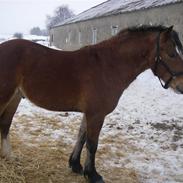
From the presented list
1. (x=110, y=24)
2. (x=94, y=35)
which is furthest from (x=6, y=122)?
(x=94, y=35)

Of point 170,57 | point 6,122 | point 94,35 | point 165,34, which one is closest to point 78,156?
point 6,122

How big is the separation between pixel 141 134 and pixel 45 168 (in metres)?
2.11

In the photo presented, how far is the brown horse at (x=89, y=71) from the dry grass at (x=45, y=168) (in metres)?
0.58

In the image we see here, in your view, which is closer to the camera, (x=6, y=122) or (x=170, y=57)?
(x=170, y=57)

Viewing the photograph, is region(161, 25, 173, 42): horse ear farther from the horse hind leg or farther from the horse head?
the horse hind leg

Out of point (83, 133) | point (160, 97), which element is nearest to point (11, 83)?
point (83, 133)

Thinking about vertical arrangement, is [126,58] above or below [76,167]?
above

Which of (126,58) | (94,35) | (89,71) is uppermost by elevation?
(94,35)

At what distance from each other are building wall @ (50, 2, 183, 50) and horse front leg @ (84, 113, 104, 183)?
6.50 feet

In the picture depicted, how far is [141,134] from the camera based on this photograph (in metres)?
5.55

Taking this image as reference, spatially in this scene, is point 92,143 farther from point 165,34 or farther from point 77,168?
point 165,34

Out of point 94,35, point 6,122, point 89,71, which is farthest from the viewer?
point 94,35

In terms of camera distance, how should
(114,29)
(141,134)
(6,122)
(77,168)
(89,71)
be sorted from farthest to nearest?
(114,29)
(141,134)
(6,122)
(77,168)
(89,71)

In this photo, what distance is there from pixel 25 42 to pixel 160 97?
18.5 feet
